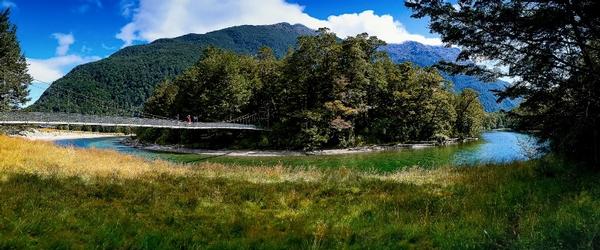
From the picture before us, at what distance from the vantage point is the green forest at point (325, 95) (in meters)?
51.2

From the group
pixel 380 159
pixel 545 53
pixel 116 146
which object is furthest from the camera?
pixel 116 146

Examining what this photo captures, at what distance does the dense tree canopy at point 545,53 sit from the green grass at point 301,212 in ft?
4.35

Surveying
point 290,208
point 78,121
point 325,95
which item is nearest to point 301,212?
point 290,208

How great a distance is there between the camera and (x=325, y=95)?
173ft

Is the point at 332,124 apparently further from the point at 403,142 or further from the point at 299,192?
the point at 299,192

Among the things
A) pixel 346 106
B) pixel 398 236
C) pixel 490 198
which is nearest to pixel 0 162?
pixel 398 236

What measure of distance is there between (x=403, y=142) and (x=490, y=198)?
49.1 metres

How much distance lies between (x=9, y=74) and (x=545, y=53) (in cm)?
4661

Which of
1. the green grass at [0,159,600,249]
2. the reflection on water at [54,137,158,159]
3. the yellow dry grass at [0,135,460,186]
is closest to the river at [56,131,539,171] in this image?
the reflection on water at [54,137,158,159]

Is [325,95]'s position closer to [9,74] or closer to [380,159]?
[380,159]

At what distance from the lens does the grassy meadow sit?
17.8 feet

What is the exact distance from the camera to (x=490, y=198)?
8.34 metres

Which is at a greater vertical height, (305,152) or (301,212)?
(301,212)

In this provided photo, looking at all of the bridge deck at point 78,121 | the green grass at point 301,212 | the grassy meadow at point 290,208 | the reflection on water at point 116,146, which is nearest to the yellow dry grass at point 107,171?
the grassy meadow at point 290,208
